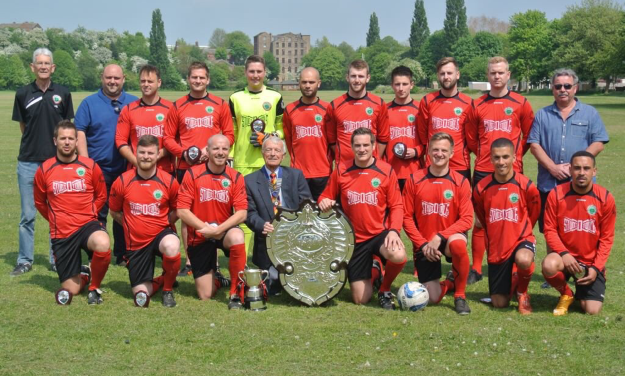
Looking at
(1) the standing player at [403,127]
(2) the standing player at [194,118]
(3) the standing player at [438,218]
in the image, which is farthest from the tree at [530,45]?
(3) the standing player at [438,218]

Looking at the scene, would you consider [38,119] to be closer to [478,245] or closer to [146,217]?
[146,217]

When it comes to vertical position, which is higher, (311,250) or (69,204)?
(69,204)

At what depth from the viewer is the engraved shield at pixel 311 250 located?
634 centimetres

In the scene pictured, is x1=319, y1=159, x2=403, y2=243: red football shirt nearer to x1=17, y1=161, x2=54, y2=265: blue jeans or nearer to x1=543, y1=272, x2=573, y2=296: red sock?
x1=543, y1=272, x2=573, y2=296: red sock

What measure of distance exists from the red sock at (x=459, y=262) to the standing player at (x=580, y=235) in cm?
69

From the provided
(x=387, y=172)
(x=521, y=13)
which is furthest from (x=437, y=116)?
(x=521, y=13)

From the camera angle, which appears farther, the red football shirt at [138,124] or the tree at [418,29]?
the tree at [418,29]

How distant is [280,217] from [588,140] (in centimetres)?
317

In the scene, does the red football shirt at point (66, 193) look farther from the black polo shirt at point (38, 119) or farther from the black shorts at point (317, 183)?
the black shorts at point (317, 183)

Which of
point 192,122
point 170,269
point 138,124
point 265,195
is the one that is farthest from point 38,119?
point 265,195

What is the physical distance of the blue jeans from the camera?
7.52 meters

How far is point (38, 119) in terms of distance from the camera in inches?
297

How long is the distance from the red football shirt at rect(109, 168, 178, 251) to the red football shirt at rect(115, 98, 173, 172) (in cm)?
92

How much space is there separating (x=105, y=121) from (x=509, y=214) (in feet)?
14.7
